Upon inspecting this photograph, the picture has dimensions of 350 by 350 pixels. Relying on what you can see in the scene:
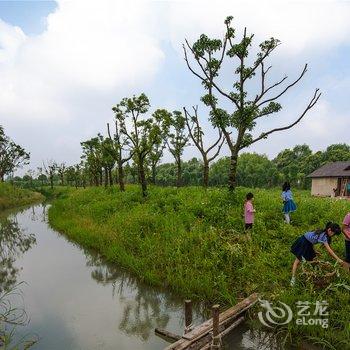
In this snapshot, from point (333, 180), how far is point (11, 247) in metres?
36.3

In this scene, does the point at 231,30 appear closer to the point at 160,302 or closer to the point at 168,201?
the point at 168,201

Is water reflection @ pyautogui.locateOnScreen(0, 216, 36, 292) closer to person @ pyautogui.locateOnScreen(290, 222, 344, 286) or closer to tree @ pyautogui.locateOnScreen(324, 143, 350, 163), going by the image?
person @ pyautogui.locateOnScreen(290, 222, 344, 286)

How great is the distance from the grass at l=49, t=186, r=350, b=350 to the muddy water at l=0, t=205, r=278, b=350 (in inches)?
31.3

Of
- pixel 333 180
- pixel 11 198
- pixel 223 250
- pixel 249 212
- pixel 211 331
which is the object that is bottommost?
pixel 211 331

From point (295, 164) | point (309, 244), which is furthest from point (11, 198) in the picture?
point (295, 164)

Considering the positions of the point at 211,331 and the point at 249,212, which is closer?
the point at 211,331

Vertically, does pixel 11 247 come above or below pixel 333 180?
below

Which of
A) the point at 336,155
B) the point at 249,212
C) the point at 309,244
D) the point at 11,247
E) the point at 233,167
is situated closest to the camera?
the point at 309,244

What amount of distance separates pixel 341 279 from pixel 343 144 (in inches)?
3225

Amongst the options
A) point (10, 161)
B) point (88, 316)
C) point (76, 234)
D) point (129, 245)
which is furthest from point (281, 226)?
point (10, 161)

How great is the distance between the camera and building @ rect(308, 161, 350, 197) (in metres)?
39.6

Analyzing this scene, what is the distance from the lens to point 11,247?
21.0 meters

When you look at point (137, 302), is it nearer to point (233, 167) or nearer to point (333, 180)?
point (233, 167)

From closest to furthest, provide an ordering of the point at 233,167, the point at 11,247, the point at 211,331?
1. the point at 211,331
2. the point at 233,167
3. the point at 11,247
